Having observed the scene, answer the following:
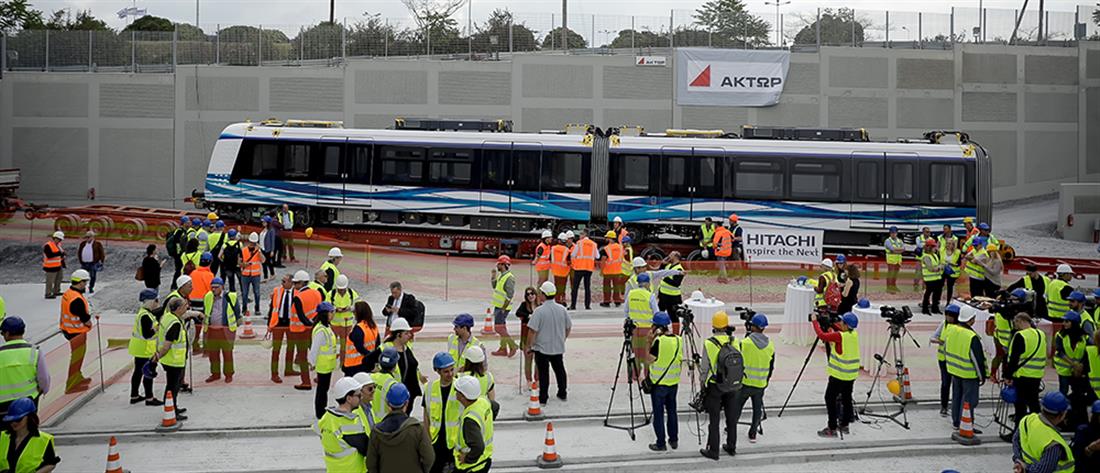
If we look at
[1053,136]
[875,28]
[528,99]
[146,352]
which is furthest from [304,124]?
[1053,136]

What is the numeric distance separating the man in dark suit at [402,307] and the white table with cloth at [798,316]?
5.95m

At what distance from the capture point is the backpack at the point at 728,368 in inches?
375

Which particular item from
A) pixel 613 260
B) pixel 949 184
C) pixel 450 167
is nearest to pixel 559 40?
pixel 450 167

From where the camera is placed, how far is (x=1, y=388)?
8992mm

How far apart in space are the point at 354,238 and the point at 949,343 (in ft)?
54.4

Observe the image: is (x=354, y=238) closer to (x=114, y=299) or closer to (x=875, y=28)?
(x=114, y=299)

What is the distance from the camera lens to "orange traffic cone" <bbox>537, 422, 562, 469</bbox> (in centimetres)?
953

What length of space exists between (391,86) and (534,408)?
2609 centimetres

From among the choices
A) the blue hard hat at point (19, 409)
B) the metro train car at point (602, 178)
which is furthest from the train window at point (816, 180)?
the blue hard hat at point (19, 409)

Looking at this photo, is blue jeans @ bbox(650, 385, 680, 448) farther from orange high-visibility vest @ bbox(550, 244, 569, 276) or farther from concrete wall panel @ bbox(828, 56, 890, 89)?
concrete wall panel @ bbox(828, 56, 890, 89)

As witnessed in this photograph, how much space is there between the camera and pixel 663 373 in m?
9.65

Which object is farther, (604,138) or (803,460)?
(604,138)

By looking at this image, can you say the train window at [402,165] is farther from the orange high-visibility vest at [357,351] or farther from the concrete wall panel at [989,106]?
→ the concrete wall panel at [989,106]

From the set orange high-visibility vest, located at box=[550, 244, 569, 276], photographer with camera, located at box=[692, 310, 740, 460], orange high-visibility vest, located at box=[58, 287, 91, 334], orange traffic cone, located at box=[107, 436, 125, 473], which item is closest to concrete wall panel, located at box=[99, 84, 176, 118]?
orange high-visibility vest, located at box=[550, 244, 569, 276]
